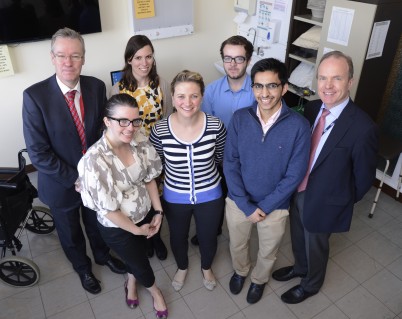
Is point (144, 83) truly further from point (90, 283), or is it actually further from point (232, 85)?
point (90, 283)

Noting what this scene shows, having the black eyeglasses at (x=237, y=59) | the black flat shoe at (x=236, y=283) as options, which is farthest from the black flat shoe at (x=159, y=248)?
the black eyeglasses at (x=237, y=59)

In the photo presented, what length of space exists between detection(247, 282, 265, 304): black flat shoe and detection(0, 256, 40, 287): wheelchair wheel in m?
1.42

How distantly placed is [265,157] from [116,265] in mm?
1366

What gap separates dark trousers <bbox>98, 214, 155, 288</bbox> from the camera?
6.08 ft

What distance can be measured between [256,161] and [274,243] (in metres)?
0.56

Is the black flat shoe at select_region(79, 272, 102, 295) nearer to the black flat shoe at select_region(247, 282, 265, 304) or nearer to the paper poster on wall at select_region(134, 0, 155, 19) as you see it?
the black flat shoe at select_region(247, 282, 265, 304)

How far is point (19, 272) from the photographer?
2.34m

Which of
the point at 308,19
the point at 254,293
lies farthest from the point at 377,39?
the point at 254,293

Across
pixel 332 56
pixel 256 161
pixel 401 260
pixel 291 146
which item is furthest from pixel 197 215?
pixel 401 260

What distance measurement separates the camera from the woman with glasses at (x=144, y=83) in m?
2.14

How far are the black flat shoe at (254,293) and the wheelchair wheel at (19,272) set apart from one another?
55.9 inches

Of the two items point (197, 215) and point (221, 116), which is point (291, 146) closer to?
point (221, 116)

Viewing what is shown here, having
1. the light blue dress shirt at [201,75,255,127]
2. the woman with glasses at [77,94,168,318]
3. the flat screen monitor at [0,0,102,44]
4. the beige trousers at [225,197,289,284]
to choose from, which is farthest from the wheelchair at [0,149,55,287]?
the beige trousers at [225,197,289,284]

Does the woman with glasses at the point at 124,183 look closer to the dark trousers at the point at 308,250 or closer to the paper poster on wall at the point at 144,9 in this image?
the dark trousers at the point at 308,250
